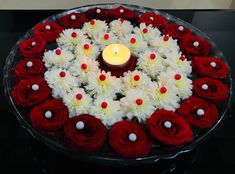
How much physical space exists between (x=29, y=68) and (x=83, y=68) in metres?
0.12

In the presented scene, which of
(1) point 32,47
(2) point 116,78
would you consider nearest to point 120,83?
(2) point 116,78

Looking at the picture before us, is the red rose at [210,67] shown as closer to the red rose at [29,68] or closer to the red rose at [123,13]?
the red rose at [123,13]

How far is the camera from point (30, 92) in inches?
32.4

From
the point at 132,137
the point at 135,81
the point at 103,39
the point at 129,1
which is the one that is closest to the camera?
the point at 132,137

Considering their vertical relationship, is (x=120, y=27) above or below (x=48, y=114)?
above

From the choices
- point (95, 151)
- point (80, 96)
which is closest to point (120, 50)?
point (80, 96)

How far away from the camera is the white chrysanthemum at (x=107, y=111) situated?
79cm

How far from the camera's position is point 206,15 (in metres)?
1.24

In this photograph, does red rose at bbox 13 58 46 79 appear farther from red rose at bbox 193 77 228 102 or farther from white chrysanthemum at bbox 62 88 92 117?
red rose at bbox 193 77 228 102

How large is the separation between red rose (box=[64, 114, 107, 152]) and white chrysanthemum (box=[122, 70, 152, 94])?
12cm

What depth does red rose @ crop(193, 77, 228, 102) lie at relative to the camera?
85 cm

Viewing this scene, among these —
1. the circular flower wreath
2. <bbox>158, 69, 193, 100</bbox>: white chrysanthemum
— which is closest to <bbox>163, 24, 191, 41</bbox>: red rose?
the circular flower wreath

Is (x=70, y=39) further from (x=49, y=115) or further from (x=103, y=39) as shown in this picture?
(x=49, y=115)

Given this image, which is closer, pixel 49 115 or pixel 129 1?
pixel 49 115
